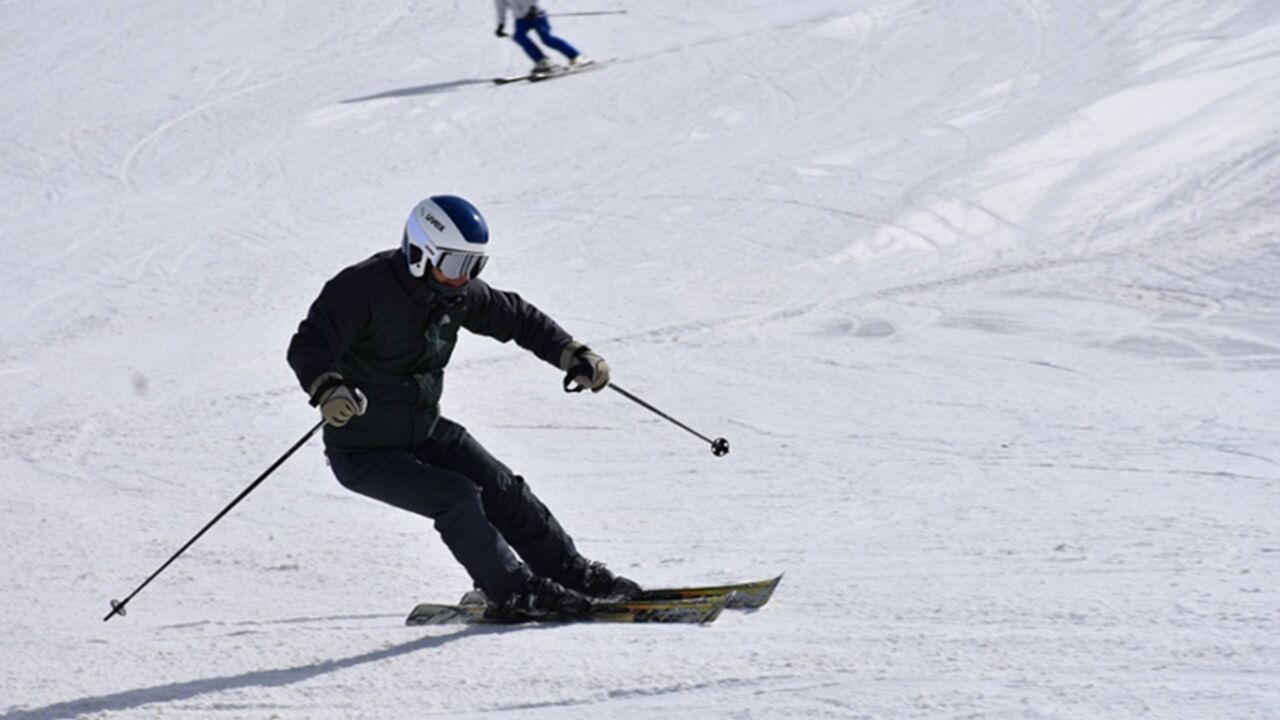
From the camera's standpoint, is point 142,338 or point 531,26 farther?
point 531,26

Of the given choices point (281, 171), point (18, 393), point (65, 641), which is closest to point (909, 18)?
point (281, 171)

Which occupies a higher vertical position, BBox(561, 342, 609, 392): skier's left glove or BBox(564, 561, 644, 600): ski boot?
BBox(561, 342, 609, 392): skier's left glove

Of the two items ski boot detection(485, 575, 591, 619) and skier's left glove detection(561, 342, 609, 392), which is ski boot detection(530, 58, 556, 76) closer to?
skier's left glove detection(561, 342, 609, 392)

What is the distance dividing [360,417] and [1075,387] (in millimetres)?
5000

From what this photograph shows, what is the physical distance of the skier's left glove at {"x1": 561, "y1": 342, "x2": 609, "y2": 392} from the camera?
609 centimetres

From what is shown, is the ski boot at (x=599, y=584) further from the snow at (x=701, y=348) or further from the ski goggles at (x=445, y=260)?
the ski goggles at (x=445, y=260)

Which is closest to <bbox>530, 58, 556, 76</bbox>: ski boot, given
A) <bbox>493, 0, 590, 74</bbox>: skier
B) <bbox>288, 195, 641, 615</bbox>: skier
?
<bbox>493, 0, 590, 74</bbox>: skier

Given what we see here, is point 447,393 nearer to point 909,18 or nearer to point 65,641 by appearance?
point 65,641

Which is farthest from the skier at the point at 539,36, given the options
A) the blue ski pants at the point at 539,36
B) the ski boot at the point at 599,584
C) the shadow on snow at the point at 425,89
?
the ski boot at the point at 599,584

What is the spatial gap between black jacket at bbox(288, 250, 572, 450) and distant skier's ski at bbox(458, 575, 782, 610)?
30.2 inches

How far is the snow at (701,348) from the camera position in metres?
5.18

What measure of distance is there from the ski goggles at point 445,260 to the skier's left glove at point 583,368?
0.64 meters

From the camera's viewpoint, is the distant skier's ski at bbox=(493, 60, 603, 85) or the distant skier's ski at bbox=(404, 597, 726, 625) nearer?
the distant skier's ski at bbox=(404, 597, 726, 625)

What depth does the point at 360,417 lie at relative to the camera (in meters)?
5.73
